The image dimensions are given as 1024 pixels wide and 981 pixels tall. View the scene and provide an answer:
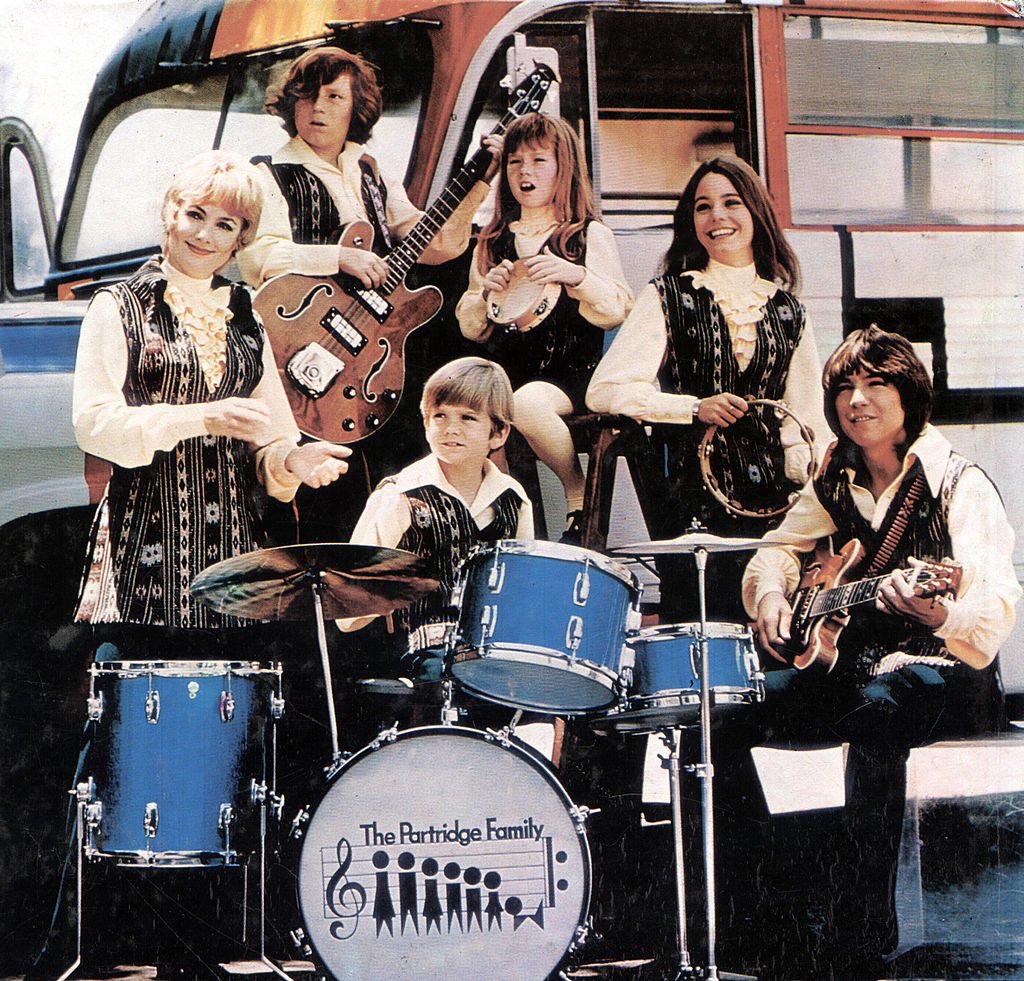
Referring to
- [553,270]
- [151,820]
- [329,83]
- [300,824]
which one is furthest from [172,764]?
[329,83]

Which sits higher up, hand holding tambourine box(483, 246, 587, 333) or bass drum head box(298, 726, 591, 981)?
hand holding tambourine box(483, 246, 587, 333)

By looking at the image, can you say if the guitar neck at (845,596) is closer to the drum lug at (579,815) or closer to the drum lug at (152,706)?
the drum lug at (579,815)

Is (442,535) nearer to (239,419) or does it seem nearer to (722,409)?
(239,419)

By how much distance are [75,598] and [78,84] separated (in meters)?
1.95

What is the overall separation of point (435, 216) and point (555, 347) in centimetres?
67

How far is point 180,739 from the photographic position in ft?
13.1

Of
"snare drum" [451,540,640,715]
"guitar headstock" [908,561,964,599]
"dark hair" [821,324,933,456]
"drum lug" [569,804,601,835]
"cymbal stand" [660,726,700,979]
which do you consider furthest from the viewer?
"dark hair" [821,324,933,456]

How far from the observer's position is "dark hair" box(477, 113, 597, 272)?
15.4 ft

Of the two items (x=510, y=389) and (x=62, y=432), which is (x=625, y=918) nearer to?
(x=510, y=389)

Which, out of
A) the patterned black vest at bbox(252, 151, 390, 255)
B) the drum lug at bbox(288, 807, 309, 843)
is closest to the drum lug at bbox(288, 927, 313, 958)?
the drum lug at bbox(288, 807, 309, 843)

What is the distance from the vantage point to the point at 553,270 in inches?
184

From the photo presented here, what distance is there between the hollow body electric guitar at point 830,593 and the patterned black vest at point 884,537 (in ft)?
0.11

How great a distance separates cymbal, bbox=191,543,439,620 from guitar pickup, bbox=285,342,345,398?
74 centimetres

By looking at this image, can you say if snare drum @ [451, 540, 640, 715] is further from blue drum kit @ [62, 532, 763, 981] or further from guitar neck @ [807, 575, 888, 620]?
guitar neck @ [807, 575, 888, 620]
